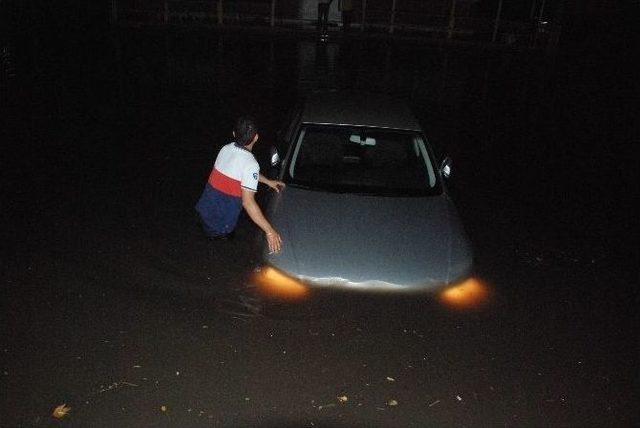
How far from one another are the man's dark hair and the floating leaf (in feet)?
7.09

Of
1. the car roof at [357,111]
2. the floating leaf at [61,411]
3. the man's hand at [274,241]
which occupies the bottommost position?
the floating leaf at [61,411]

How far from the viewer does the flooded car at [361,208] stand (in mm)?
3701

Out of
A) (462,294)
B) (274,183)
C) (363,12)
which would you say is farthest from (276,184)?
(363,12)

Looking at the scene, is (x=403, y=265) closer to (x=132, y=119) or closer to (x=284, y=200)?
(x=284, y=200)

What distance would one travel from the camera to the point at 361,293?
370 centimetres

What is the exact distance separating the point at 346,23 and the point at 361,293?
2025 centimetres

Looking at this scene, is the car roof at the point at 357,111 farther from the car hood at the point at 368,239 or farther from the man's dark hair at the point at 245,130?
the man's dark hair at the point at 245,130

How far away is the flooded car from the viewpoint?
370 cm

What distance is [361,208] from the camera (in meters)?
4.27

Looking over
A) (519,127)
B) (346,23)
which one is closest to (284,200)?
(519,127)

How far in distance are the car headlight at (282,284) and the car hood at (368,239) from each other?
0.06m

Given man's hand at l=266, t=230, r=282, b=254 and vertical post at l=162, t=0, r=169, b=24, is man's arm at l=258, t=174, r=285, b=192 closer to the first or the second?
man's hand at l=266, t=230, r=282, b=254

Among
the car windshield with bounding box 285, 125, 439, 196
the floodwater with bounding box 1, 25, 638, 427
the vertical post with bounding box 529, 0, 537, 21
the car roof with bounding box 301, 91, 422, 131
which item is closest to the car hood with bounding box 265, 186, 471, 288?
the car windshield with bounding box 285, 125, 439, 196

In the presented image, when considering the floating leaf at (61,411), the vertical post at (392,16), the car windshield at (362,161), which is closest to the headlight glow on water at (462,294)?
the car windshield at (362,161)
